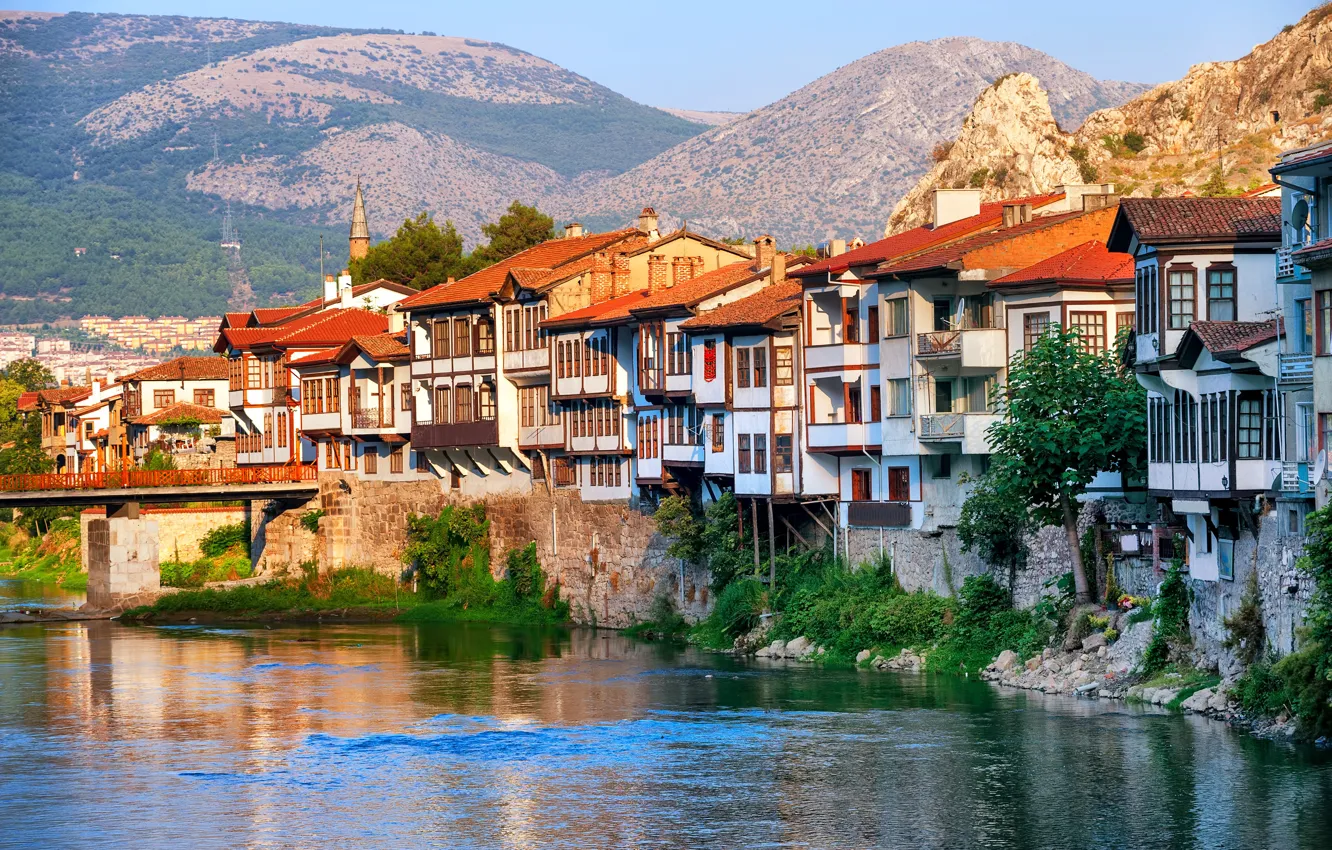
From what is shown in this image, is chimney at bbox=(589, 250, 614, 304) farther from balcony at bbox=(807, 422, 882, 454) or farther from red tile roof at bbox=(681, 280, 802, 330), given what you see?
balcony at bbox=(807, 422, 882, 454)

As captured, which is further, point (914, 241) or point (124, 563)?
point (124, 563)

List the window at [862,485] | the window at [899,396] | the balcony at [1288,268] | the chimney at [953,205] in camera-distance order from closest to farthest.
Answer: the balcony at [1288,268], the window at [899,396], the window at [862,485], the chimney at [953,205]

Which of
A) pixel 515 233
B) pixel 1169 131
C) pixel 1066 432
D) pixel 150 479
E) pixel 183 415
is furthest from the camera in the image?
pixel 515 233

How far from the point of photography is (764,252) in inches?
2904

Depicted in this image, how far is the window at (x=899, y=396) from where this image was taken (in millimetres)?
58109

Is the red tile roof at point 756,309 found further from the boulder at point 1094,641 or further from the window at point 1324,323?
the window at point 1324,323

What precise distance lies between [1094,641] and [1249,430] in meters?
9.52

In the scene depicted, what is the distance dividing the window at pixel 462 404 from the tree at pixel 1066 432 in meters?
34.5

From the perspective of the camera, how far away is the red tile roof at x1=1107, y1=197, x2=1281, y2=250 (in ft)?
146

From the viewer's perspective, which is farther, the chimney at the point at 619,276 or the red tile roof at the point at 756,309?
the chimney at the point at 619,276

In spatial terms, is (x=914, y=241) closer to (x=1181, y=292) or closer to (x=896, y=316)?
(x=896, y=316)

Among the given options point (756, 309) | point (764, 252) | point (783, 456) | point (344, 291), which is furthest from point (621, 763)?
point (344, 291)

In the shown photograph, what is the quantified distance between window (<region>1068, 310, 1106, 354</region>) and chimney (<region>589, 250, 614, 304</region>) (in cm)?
2766

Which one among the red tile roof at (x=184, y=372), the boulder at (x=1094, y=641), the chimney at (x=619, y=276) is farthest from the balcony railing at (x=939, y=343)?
the red tile roof at (x=184, y=372)
